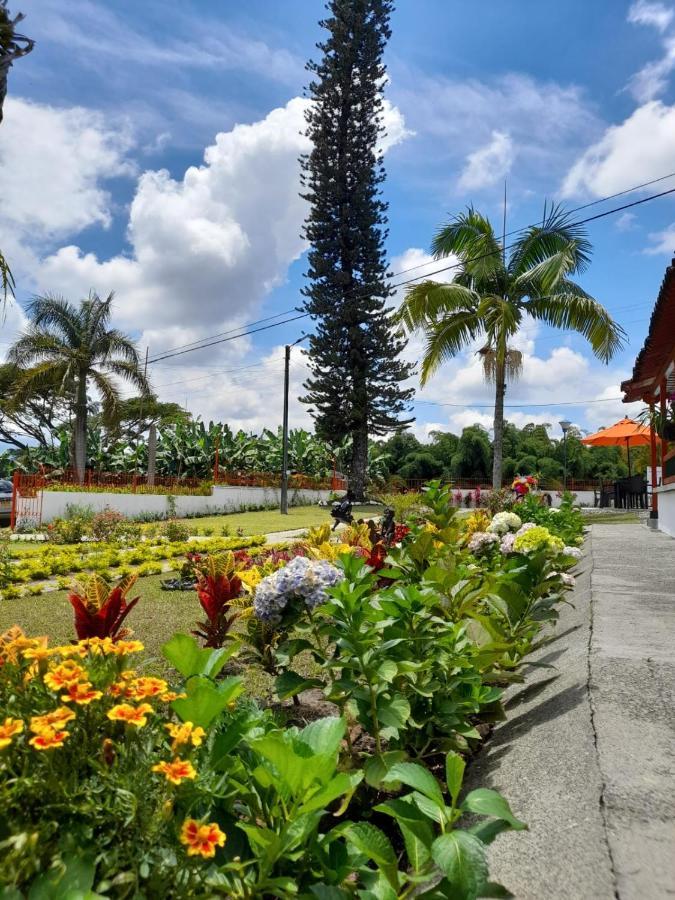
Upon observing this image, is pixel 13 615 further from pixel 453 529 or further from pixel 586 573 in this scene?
pixel 586 573

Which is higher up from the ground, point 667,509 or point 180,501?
point 667,509

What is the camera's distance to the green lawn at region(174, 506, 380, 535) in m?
16.8

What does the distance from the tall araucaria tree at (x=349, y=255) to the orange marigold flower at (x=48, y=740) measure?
947 inches

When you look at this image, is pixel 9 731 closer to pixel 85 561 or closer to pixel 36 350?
pixel 85 561

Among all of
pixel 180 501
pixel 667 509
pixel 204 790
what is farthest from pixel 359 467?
pixel 204 790

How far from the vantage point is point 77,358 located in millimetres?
21953

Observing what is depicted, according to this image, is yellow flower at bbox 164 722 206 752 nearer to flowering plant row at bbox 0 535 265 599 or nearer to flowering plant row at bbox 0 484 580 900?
flowering plant row at bbox 0 484 580 900

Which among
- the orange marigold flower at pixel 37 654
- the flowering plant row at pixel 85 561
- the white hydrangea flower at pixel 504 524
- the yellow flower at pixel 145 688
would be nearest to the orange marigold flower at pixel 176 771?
the yellow flower at pixel 145 688

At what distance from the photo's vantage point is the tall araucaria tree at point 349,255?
25000 millimetres

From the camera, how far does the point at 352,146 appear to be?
83.5ft

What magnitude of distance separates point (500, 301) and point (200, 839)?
1364cm

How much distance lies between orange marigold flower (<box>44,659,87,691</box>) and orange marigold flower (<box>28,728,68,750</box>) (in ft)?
0.35

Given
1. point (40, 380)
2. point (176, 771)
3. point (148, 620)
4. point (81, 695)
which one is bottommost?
point (148, 620)

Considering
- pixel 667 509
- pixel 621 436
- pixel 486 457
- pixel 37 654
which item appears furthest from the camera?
pixel 486 457
